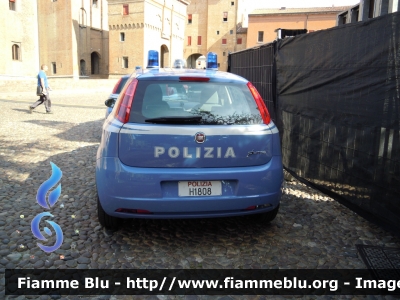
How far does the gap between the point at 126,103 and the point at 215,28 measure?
69.2 m

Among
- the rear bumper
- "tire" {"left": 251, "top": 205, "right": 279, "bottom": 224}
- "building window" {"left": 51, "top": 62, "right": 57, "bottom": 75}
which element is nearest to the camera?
the rear bumper

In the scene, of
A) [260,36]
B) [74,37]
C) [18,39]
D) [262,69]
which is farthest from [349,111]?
[260,36]

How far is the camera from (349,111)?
418cm

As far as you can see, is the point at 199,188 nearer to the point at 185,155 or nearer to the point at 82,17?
the point at 185,155

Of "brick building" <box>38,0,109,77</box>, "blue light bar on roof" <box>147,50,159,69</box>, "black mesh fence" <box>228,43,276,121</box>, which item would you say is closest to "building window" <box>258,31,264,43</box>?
"brick building" <box>38,0,109,77</box>

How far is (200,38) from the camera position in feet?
232

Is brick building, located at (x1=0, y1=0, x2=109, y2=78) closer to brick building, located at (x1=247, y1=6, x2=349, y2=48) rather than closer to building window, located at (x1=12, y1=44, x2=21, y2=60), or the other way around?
building window, located at (x1=12, y1=44, x2=21, y2=60)

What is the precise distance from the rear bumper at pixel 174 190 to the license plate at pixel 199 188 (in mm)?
35

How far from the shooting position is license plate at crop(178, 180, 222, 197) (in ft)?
10.3

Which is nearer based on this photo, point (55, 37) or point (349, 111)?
point (349, 111)

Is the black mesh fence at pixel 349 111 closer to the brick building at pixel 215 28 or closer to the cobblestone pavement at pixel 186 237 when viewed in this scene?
the cobblestone pavement at pixel 186 237

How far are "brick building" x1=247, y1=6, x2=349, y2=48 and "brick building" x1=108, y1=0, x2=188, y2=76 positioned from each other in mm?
14896

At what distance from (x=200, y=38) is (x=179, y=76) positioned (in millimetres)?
70489

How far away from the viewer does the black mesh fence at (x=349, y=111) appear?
3498 millimetres
